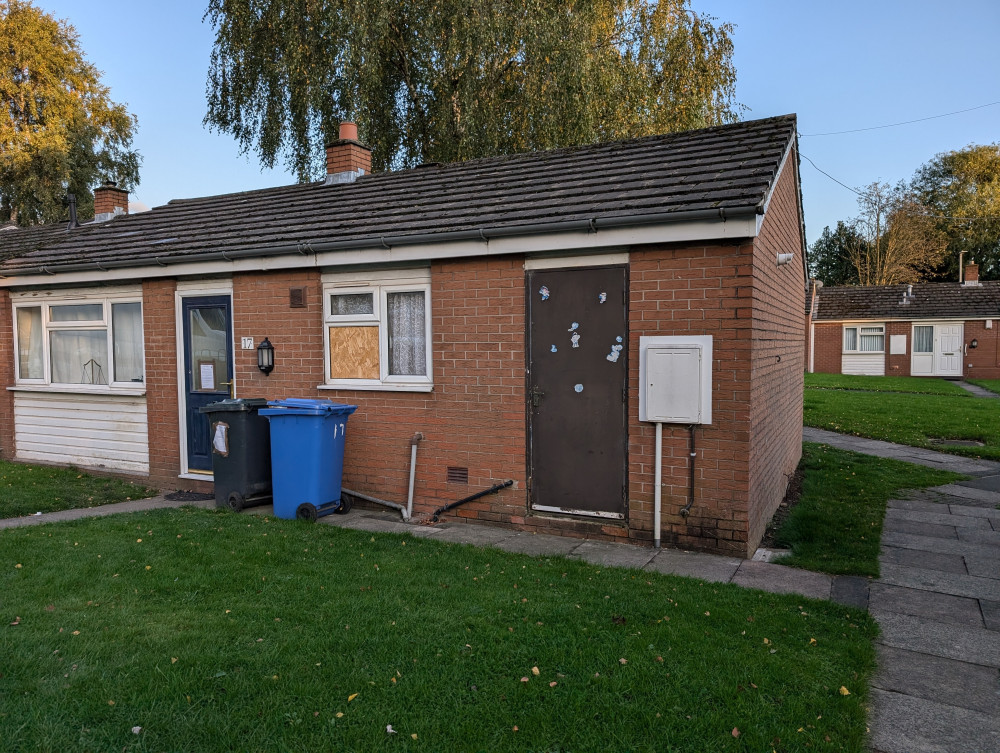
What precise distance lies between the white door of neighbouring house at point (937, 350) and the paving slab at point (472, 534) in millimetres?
33271

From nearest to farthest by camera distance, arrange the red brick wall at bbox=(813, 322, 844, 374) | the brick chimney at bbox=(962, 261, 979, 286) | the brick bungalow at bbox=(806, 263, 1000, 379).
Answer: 1. the brick bungalow at bbox=(806, 263, 1000, 379)
2. the brick chimney at bbox=(962, 261, 979, 286)
3. the red brick wall at bbox=(813, 322, 844, 374)

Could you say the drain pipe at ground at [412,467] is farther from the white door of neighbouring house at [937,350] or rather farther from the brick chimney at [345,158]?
the white door of neighbouring house at [937,350]

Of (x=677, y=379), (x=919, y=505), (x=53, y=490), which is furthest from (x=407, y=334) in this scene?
(x=919, y=505)

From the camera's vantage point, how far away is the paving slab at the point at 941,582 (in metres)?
5.16

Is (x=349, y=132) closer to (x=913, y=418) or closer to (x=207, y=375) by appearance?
(x=207, y=375)

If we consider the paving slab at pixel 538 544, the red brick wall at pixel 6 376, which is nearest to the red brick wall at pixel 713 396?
the paving slab at pixel 538 544

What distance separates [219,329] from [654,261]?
5.97 metres

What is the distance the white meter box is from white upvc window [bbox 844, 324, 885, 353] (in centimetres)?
3291

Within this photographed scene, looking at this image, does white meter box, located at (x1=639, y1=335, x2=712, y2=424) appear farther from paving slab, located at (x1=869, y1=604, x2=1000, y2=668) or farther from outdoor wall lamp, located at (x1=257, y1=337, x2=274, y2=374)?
outdoor wall lamp, located at (x1=257, y1=337, x2=274, y2=374)

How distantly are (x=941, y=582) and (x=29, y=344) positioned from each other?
Result: 1279 cm

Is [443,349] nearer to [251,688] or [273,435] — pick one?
[273,435]

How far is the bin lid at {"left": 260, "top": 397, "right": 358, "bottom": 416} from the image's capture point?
730cm

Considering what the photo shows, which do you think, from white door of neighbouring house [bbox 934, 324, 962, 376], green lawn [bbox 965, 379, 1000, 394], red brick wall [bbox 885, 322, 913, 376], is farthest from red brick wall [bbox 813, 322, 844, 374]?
green lawn [bbox 965, 379, 1000, 394]

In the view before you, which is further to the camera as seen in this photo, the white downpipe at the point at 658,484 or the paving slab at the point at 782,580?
the white downpipe at the point at 658,484
